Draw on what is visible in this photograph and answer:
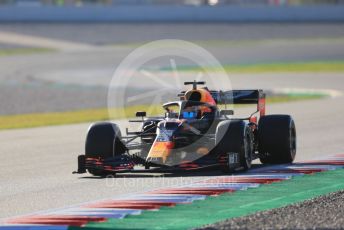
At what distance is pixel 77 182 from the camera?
515 inches

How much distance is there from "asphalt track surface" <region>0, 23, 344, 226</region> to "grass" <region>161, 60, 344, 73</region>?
8.95ft

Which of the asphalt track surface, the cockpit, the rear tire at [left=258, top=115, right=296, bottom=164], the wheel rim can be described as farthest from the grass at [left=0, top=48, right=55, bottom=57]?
the wheel rim

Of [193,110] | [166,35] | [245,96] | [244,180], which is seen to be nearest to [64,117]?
[245,96]

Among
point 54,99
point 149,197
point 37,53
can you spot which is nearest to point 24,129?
point 54,99

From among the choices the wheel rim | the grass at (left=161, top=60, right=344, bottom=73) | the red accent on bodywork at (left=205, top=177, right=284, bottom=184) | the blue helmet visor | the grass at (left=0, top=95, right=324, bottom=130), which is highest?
the grass at (left=161, top=60, right=344, bottom=73)

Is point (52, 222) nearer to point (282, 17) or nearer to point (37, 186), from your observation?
point (37, 186)

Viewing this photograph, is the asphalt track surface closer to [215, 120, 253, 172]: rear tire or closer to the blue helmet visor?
[215, 120, 253, 172]: rear tire

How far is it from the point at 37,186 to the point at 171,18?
52602mm

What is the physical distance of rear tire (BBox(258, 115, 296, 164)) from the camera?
14.8 meters

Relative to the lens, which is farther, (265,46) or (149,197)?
(265,46)

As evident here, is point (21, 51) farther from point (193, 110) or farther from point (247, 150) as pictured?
point (247, 150)

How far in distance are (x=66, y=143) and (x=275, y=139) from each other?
5.32 meters

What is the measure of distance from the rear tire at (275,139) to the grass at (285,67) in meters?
28.5

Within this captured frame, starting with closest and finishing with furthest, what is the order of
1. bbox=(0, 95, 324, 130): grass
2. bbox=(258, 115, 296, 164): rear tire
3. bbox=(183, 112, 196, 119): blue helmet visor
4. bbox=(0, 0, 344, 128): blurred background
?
bbox=(183, 112, 196, 119): blue helmet visor < bbox=(258, 115, 296, 164): rear tire < bbox=(0, 95, 324, 130): grass < bbox=(0, 0, 344, 128): blurred background
